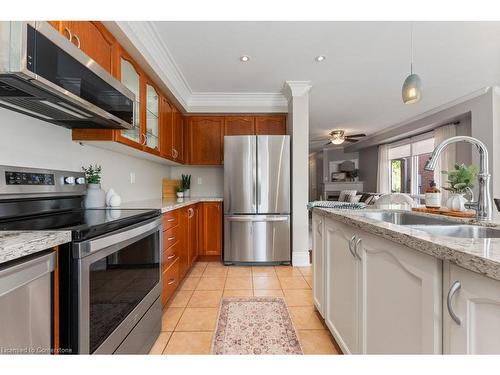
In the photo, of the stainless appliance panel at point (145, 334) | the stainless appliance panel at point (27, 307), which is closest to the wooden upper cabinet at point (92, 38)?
the stainless appliance panel at point (27, 307)

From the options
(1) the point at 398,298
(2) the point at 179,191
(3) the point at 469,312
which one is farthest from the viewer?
(2) the point at 179,191

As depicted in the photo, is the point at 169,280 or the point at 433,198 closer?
the point at 433,198

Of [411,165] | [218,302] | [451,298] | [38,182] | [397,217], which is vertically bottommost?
[218,302]

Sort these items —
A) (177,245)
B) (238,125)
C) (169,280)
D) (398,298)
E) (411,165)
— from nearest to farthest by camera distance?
(398,298) → (169,280) → (177,245) → (238,125) → (411,165)

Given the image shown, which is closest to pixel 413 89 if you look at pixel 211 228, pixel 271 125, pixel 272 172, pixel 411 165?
pixel 272 172

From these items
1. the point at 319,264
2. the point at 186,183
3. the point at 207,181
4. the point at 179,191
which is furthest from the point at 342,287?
the point at 207,181

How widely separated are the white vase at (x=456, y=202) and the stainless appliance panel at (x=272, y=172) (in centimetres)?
187

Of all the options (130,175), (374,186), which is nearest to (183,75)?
(130,175)

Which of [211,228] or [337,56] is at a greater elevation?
[337,56]

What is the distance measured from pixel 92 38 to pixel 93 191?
39.7 inches

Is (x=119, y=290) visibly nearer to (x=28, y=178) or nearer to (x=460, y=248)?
(x=28, y=178)

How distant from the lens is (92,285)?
38.5 inches

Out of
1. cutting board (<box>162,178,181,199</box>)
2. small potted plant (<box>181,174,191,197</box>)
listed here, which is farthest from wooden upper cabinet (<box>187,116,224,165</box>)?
cutting board (<box>162,178,181,199</box>)

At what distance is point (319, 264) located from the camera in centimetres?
176
